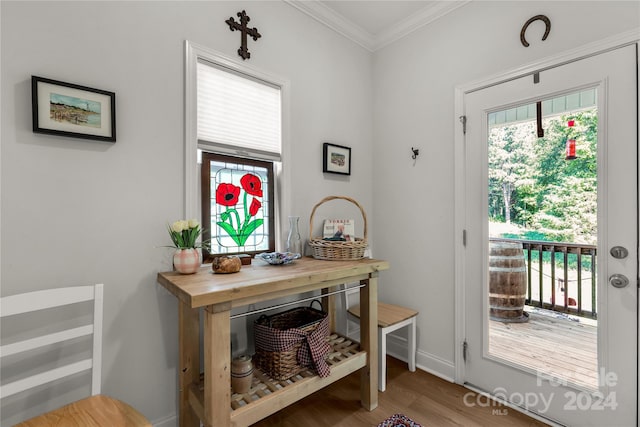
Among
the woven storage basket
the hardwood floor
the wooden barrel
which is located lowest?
the hardwood floor

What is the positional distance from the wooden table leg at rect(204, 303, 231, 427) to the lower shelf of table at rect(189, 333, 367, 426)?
0.27ft

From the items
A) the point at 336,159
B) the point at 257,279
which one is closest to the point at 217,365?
the point at 257,279

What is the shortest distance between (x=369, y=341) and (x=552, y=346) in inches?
41.6

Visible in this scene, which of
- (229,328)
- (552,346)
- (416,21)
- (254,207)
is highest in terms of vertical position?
(416,21)

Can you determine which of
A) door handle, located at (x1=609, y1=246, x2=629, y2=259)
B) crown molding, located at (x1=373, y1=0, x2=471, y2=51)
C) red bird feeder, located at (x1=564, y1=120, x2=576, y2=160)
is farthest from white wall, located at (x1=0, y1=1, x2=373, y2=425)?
door handle, located at (x1=609, y1=246, x2=629, y2=259)

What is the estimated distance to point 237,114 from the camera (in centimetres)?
185

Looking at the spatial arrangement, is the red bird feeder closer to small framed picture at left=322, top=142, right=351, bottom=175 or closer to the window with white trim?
small framed picture at left=322, top=142, right=351, bottom=175

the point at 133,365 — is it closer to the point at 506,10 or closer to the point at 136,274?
the point at 136,274

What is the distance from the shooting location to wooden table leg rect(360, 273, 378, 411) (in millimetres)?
1816

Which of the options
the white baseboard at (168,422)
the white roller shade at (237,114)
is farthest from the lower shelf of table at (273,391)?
the white roller shade at (237,114)

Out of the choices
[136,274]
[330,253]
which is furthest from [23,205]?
[330,253]

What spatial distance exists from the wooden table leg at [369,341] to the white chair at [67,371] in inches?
47.4

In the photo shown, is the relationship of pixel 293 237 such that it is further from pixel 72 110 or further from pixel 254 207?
pixel 72 110

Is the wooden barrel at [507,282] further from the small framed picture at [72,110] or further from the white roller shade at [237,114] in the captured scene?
the small framed picture at [72,110]
